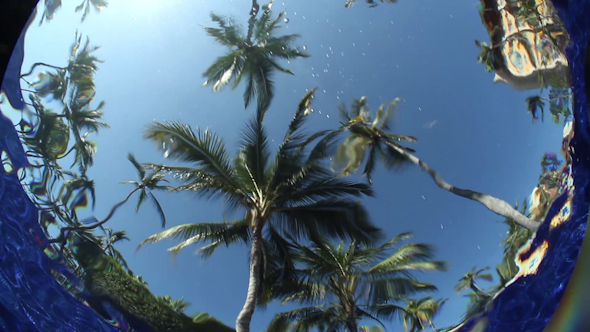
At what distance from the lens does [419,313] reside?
102 inches

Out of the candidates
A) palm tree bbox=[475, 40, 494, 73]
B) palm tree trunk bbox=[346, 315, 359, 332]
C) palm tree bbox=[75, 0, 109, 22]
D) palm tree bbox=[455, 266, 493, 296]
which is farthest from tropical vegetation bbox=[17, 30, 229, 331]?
palm tree bbox=[475, 40, 494, 73]

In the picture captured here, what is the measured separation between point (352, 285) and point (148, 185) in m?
1.61

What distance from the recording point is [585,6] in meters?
2.25

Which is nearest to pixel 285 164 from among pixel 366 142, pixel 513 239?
pixel 366 142

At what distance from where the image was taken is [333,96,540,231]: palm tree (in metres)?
2.70

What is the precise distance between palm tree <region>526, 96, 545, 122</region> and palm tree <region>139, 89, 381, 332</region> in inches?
49.8

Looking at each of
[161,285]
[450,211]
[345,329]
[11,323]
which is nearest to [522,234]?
[450,211]

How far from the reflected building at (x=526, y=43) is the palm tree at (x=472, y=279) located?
1.33 metres

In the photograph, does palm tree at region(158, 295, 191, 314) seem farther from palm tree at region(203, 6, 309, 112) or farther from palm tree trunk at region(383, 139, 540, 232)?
palm tree trunk at region(383, 139, 540, 232)

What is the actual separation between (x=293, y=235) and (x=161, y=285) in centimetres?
98

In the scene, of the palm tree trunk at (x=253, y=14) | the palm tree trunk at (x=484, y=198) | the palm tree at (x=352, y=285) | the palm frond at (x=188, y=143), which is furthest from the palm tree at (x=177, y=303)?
the palm tree trunk at (x=253, y=14)

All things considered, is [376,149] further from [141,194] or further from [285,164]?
[141,194]

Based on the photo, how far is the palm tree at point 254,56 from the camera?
277 cm

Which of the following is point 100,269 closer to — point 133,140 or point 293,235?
point 133,140
